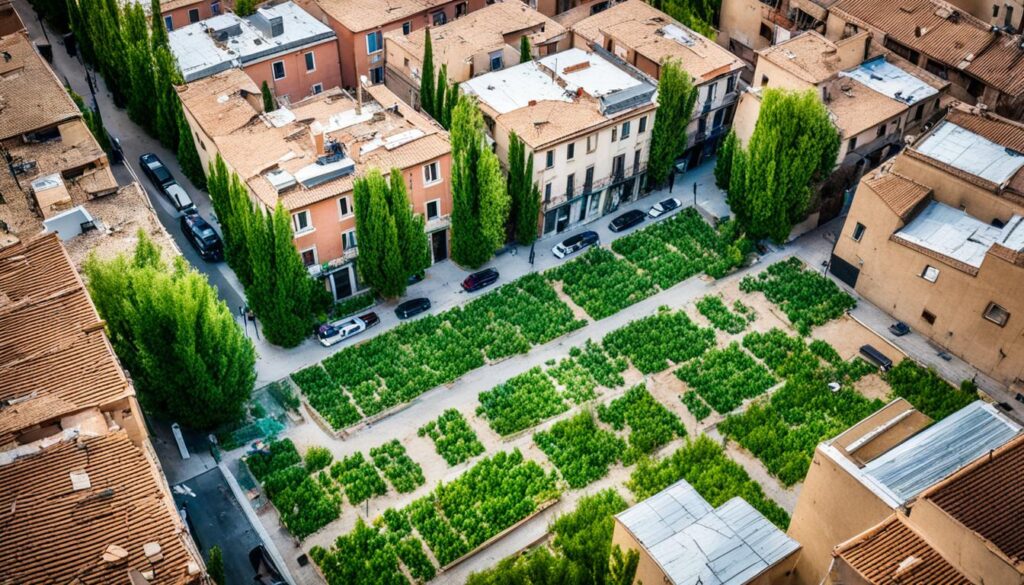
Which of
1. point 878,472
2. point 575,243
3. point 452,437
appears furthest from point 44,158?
point 878,472

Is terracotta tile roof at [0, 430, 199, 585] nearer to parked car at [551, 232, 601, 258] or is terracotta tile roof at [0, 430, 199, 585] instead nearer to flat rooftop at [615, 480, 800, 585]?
flat rooftop at [615, 480, 800, 585]

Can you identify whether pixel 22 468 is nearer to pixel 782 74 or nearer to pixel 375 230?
pixel 375 230

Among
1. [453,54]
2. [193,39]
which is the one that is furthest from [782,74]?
[193,39]

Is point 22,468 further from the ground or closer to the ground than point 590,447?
further from the ground

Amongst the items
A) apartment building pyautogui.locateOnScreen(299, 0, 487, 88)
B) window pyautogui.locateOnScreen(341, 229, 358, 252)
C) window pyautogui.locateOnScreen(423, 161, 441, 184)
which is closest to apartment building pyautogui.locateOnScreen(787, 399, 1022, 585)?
window pyautogui.locateOnScreen(423, 161, 441, 184)

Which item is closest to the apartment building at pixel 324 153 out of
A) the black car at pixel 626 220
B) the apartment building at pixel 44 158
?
the apartment building at pixel 44 158

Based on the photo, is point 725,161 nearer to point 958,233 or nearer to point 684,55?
point 684,55
